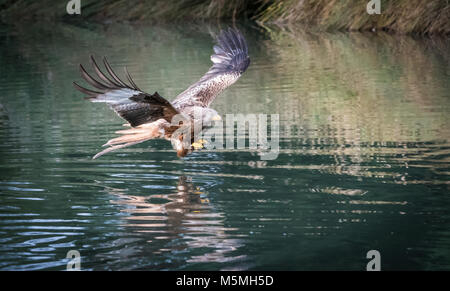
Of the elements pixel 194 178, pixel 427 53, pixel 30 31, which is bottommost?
pixel 194 178

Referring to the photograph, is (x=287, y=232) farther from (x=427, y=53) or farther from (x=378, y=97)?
(x=427, y=53)

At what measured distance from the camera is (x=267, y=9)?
26.6m

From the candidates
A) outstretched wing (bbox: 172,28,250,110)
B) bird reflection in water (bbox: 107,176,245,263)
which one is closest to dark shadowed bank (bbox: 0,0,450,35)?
outstretched wing (bbox: 172,28,250,110)

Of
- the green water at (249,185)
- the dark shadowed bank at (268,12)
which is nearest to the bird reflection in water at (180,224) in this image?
the green water at (249,185)

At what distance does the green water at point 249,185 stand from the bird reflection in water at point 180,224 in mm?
15

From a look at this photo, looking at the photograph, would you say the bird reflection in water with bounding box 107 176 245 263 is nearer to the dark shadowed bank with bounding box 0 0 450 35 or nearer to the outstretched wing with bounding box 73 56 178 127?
the outstretched wing with bounding box 73 56 178 127

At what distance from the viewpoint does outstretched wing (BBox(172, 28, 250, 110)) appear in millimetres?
7520

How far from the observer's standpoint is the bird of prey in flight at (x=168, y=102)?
6.15m

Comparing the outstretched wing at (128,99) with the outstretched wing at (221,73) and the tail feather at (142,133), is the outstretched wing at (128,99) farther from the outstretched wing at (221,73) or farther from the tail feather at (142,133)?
the outstretched wing at (221,73)

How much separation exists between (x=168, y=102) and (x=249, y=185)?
4.52 ft

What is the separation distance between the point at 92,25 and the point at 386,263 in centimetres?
2522

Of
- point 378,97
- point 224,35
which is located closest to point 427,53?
point 378,97

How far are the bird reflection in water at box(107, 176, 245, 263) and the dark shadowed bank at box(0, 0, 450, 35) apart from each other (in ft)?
44.6
